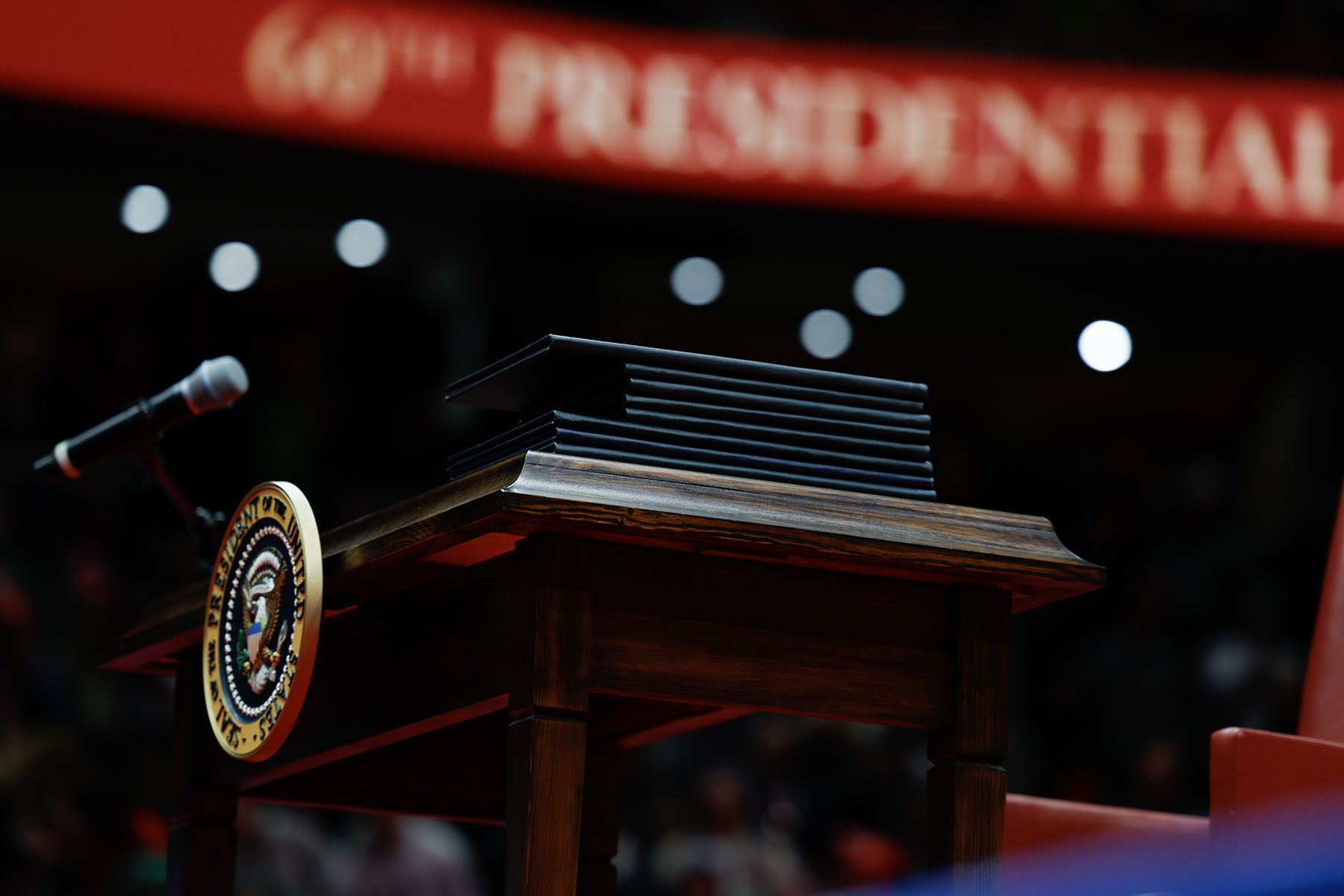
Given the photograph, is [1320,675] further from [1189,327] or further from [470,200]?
[1189,327]

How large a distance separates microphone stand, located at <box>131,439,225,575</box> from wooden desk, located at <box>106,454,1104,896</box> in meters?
0.31

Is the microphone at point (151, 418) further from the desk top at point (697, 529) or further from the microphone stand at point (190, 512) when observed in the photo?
the desk top at point (697, 529)

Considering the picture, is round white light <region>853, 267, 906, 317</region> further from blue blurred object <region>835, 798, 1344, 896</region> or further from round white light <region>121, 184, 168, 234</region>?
blue blurred object <region>835, 798, 1344, 896</region>

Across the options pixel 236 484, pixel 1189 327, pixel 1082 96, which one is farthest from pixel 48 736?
pixel 1189 327

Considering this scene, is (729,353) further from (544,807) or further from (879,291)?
(544,807)

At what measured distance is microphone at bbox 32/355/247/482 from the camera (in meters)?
1.75

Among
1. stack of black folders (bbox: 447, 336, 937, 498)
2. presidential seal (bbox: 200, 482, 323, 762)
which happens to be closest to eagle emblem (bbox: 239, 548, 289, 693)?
presidential seal (bbox: 200, 482, 323, 762)

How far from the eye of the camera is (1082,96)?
7180 mm

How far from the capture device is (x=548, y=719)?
1.32 metres

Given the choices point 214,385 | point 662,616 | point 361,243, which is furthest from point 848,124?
point 662,616

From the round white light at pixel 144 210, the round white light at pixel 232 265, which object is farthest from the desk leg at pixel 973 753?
the round white light at pixel 232 265

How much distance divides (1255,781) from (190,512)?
1101 mm

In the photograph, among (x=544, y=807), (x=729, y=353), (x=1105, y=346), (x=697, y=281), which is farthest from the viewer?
(x=729, y=353)

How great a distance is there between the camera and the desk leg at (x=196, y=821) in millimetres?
1859
